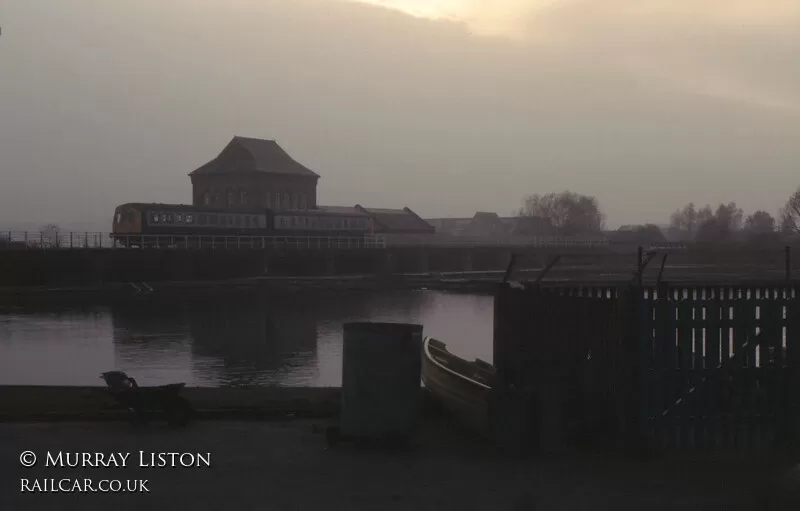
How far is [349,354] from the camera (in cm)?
837

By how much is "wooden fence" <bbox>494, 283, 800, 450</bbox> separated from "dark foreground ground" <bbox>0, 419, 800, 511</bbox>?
0.41 meters

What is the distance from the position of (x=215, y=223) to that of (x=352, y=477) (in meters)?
66.0

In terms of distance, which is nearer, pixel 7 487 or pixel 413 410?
pixel 7 487

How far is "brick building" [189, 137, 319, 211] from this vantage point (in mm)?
104875

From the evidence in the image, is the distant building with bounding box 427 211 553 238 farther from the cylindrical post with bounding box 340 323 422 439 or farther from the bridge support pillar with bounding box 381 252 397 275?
the cylindrical post with bounding box 340 323 422 439

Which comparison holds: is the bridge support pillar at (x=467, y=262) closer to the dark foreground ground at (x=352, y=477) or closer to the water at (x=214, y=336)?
the water at (x=214, y=336)

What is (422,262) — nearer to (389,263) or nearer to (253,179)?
(389,263)

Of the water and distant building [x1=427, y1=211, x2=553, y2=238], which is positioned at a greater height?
distant building [x1=427, y1=211, x2=553, y2=238]

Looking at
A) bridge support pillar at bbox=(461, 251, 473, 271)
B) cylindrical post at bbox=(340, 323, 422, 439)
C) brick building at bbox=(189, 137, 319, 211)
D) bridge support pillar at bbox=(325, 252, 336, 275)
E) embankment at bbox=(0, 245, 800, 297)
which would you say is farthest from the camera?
brick building at bbox=(189, 137, 319, 211)

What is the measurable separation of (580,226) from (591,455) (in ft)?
544

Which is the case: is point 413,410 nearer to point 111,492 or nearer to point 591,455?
point 591,455

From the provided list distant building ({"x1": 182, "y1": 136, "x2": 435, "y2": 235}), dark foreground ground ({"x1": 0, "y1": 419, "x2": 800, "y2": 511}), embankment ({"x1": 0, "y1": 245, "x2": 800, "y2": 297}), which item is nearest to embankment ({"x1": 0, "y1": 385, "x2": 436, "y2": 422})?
dark foreground ground ({"x1": 0, "y1": 419, "x2": 800, "y2": 511})

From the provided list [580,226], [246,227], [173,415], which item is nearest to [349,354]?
[173,415]

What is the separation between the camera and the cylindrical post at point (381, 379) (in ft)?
27.2
